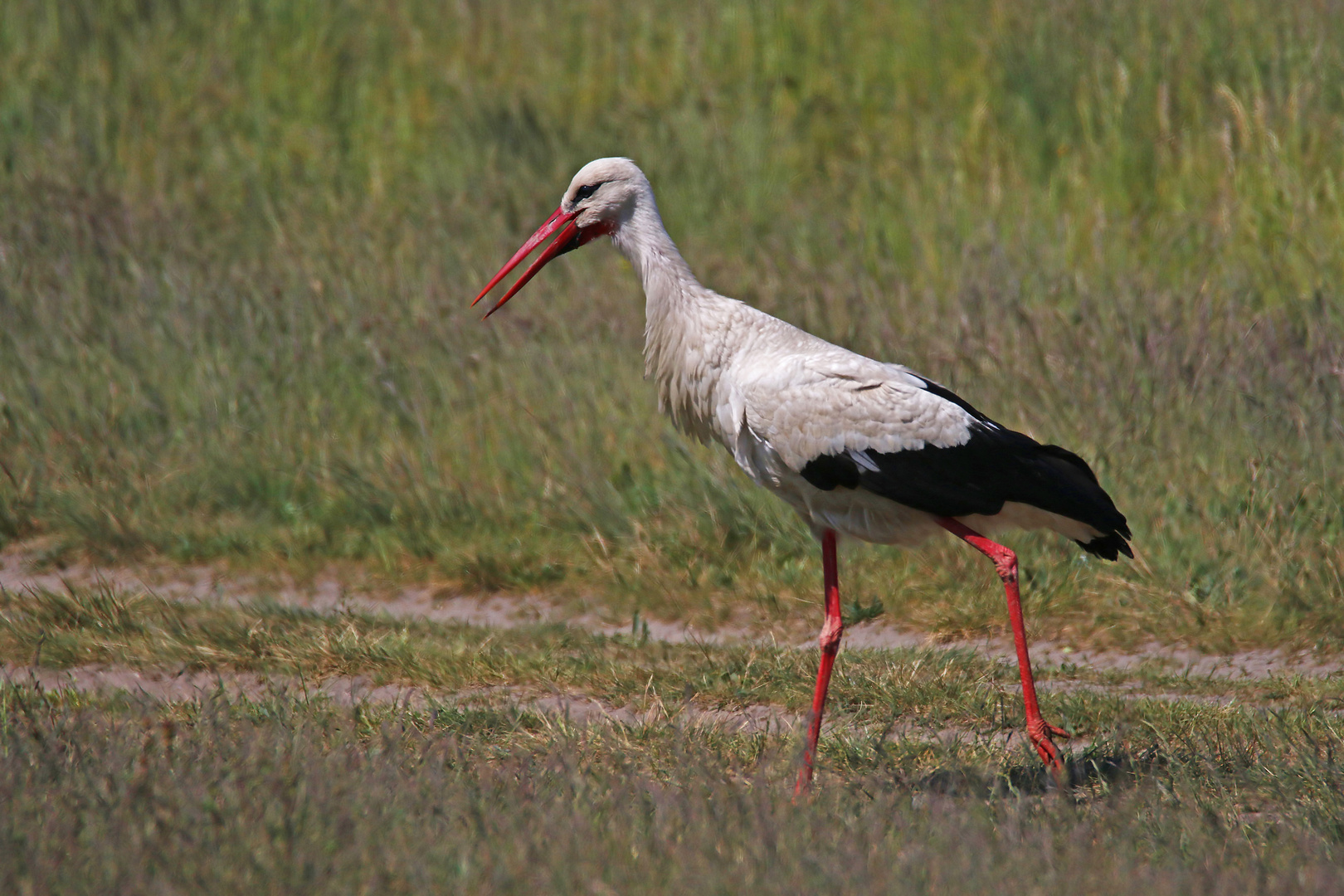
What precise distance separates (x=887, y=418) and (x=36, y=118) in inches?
317

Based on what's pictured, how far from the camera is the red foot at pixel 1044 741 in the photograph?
13.1 ft

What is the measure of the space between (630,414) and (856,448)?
3.02m

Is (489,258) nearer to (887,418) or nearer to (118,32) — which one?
(118,32)

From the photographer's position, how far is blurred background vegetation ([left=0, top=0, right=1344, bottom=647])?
6.25 meters


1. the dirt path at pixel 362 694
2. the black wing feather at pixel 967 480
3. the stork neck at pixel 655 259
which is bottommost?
the dirt path at pixel 362 694

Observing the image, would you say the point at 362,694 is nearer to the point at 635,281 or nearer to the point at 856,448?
the point at 856,448

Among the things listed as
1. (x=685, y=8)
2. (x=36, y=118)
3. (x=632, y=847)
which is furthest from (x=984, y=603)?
(x=36, y=118)

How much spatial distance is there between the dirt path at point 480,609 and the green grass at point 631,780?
28cm

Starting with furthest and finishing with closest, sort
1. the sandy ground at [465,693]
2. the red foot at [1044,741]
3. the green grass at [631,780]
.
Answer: the sandy ground at [465,693]
the red foot at [1044,741]
the green grass at [631,780]

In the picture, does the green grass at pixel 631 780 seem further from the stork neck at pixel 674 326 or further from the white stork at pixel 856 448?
the stork neck at pixel 674 326

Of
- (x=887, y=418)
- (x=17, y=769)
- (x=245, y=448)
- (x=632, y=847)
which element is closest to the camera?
(x=632, y=847)

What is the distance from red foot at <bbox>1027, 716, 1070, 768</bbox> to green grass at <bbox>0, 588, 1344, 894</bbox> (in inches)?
2.2

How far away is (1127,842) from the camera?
10.3 ft


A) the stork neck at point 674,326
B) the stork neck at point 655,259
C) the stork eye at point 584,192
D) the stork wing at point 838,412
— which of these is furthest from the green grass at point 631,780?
the stork eye at point 584,192
